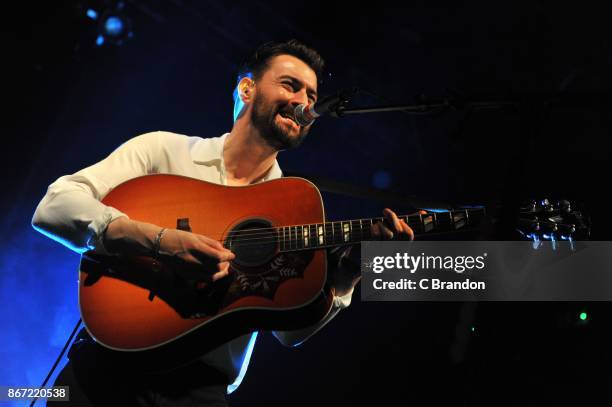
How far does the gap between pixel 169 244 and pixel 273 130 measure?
1.00m

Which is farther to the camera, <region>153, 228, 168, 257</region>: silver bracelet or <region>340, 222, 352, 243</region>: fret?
<region>340, 222, 352, 243</region>: fret

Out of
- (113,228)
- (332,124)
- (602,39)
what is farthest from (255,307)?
(602,39)

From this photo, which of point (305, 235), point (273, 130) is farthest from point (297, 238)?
point (273, 130)

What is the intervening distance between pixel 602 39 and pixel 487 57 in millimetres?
887

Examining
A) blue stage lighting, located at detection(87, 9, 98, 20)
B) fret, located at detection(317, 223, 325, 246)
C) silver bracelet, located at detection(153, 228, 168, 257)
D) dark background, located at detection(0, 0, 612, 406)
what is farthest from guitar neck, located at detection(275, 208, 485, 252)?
blue stage lighting, located at detection(87, 9, 98, 20)

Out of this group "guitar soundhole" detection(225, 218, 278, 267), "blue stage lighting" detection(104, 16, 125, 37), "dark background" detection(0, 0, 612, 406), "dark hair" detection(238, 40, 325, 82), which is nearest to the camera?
"guitar soundhole" detection(225, 218, 278, 267)

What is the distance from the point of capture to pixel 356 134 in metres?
4.79

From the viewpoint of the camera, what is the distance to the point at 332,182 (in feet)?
11.5

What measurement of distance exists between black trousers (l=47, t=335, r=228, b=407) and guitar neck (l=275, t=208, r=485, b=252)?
753 mm

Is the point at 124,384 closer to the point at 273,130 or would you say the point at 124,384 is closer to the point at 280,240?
the point at 280,240

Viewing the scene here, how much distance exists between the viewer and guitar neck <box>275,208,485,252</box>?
254 cm

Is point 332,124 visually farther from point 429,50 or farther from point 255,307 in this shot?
point 255,307

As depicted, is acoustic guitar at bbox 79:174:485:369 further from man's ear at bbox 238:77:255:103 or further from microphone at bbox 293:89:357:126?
man's ear at bbox 238:77:255:103

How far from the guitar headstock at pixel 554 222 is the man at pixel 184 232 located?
1.87 ft
